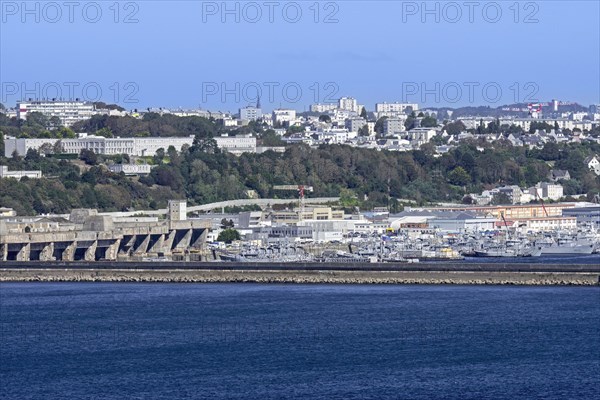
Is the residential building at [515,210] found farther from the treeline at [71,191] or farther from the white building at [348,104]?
the white building at [348,104]

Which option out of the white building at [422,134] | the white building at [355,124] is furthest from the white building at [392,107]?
the white building at [422,134]

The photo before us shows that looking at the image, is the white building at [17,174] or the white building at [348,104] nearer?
the white building at [17,174]

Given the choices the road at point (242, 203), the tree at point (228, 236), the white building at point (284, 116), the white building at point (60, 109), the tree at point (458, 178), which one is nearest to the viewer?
the tree at point (228, 236)

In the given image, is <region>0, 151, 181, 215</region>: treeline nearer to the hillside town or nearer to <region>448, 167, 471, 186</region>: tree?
the hillside town

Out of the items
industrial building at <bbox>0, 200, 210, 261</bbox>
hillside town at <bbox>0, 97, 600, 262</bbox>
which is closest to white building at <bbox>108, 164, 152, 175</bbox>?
hillside town at <bbox>0, 97, 600, 262</bbox>

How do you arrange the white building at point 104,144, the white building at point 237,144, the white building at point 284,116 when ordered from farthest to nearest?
the white building at point 284,116 → the white building at point 237,144 → the white building at point 104,144

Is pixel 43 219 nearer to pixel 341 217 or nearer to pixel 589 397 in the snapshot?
pixel 341 217

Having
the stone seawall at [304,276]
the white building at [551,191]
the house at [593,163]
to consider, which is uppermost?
the house at [593,163]

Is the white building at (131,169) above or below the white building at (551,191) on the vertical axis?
above
